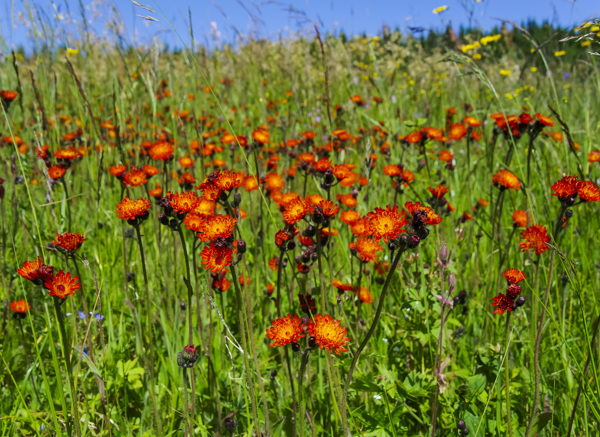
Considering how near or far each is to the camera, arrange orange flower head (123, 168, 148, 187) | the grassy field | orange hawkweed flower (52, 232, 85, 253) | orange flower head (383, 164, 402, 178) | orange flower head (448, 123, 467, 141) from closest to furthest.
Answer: the grassy field, orange hawkweed flower (52, 232, 85, 253), orange flower head (123, 168, 148, 187), orange flower head (383, 164, 402, 178), orange flower head (448, 123, 467, 141)

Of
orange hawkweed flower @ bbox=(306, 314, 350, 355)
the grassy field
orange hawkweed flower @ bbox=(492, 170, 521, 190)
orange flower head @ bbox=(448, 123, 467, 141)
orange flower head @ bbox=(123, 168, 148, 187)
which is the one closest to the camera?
orange hawkweed flower @ bbox=(306, 314, 350, 355)

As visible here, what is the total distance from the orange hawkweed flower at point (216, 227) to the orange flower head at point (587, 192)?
1149 mm

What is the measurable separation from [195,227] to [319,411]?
928 mm

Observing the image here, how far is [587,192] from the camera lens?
1431mm

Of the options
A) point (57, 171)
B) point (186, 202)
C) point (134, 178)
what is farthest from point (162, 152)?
point (186, 202)

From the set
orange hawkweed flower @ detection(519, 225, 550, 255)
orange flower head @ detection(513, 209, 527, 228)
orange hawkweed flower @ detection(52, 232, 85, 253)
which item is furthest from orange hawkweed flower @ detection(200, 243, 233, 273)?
orange flower head @ detection(513, 209, 527, 228)

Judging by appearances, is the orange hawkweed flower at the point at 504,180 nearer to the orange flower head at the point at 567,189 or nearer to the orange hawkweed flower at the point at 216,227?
the orange flower head at the point at 567,189

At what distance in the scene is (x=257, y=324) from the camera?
2371mm

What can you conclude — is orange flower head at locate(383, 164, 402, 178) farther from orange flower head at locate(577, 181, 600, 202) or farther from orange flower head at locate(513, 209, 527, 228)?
orange flower head at locate(577, 181, 600, 202)

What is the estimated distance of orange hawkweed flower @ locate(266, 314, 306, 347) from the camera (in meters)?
1.10

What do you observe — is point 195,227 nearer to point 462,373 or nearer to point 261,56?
point 462,373

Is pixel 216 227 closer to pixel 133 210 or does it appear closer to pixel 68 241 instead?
pixel 133 210

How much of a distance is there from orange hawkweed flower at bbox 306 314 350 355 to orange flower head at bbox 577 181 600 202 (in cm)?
96

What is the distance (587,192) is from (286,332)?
1.12m
